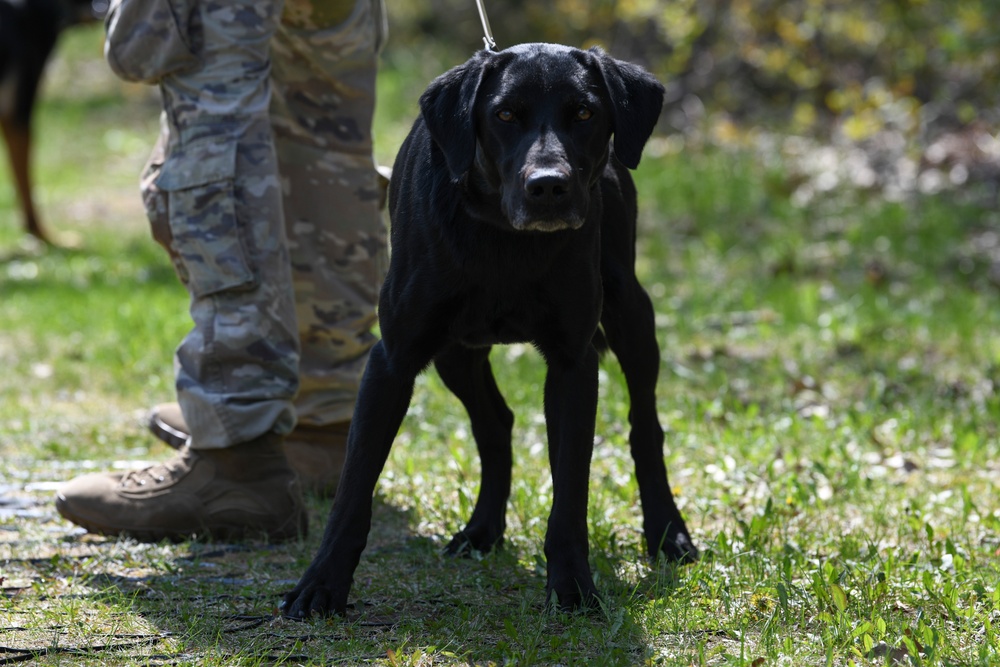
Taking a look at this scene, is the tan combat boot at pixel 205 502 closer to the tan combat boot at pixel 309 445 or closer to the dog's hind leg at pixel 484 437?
the tan combat boot at pixel 309 445

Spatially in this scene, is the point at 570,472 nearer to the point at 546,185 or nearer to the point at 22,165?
the point at 546,185

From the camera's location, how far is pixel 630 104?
2.94 meters

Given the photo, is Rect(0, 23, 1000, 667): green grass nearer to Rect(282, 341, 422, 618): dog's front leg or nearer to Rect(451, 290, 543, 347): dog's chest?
Rect(282, 341, 422, 618): dog's front leg

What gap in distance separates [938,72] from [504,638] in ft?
29.4

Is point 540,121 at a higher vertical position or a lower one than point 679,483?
higher

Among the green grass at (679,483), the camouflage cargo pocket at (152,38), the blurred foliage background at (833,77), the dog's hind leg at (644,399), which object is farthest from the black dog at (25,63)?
the dog's hind leg at (644,399)

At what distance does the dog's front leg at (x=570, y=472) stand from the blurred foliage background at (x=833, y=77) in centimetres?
548

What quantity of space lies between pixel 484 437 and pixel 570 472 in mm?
574

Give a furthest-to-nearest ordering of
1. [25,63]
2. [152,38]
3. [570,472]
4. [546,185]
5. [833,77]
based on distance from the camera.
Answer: [833,77]
[25,63]
[152,38]
[570,472]
[546,185]

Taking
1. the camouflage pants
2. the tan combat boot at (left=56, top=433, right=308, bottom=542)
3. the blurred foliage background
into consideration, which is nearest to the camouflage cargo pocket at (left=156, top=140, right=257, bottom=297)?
the camouflage pants

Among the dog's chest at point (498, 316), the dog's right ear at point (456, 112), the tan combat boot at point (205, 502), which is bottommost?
the tan combat boot at point (205, 502)

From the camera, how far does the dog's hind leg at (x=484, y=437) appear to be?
337 cm

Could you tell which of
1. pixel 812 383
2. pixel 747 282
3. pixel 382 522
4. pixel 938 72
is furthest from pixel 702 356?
pixel 938 72

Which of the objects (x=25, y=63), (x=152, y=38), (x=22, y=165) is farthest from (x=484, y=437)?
(x=25, y=63)
